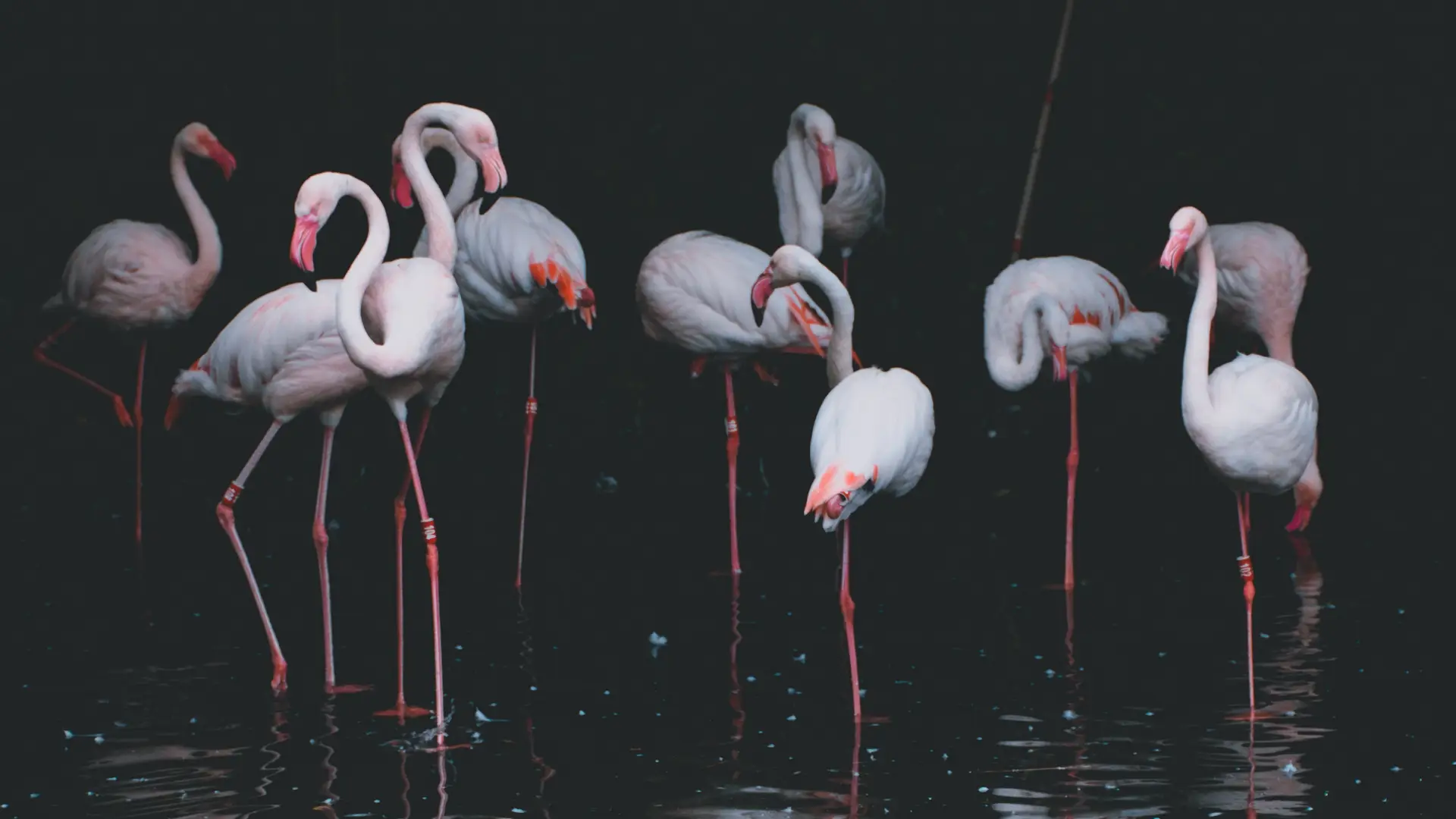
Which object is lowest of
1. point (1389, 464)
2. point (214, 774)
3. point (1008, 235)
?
point (214, 774)

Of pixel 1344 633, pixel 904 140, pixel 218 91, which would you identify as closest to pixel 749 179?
pixel 904 140

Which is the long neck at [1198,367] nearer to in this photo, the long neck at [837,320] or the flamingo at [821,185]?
the long neck at [837,320]

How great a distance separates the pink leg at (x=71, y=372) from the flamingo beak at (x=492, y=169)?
299 cm

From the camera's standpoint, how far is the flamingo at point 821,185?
7754 mm

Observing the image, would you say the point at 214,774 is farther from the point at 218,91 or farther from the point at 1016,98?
the point at 1016,98

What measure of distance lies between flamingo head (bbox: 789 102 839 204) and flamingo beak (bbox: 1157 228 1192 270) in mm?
2165

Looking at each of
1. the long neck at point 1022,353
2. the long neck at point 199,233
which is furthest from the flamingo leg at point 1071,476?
the long neck at point 199,233

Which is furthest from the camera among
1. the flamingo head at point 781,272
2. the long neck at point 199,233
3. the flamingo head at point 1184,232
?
the long neck at point 199,233

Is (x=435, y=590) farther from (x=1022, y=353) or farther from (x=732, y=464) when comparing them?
(x=1022, y=353)

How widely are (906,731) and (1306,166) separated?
6.46 meters

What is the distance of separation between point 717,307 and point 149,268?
243 cm

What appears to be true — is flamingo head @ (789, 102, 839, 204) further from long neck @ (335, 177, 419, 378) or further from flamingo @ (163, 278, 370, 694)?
long neck @ (335, 177, 419, 378)

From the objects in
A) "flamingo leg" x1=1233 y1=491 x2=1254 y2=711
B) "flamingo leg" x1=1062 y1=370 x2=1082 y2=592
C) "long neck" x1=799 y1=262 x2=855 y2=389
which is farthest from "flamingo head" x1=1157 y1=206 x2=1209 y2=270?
"flamingo leg" x1=1062 y1=370 x2=1082 y2=592

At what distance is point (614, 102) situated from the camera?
10.8 meters
